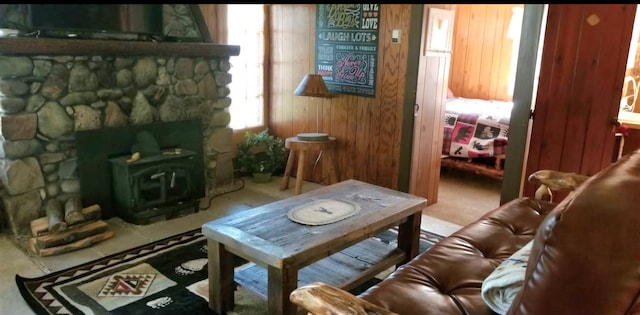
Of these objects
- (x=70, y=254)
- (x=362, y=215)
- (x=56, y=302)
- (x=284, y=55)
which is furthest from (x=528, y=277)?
(x=284, y=55)

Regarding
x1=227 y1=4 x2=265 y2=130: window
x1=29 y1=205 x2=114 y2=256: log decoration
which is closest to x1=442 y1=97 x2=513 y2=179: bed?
x1=227 y1=4 x2=265 y2=130: window

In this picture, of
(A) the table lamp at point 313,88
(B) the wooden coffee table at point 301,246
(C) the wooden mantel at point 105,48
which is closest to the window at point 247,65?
(C) the wooden mantel at point 105,48

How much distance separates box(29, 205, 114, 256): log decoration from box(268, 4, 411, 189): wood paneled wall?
6.95 feet

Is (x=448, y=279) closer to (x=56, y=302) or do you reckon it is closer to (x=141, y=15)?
(x=56, y=302)

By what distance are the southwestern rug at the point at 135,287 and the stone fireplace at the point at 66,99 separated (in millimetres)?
837

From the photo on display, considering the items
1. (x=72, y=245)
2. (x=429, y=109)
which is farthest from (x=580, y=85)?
(x=72, y=245)

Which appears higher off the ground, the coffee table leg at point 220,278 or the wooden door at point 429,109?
the wooden door at point 429,109

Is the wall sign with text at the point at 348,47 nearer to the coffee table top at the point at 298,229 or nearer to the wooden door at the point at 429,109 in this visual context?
the wooden door at the point at 429,109

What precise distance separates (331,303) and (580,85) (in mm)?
2417

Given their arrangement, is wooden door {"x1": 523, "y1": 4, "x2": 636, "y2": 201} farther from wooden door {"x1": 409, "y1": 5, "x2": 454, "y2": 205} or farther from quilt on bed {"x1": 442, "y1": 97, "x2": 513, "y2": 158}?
quilt on bed {"x1": 442, "y1": 97, "x2": 513, "y2": 158}

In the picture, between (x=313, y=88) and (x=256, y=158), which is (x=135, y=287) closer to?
(x=313, y=88)

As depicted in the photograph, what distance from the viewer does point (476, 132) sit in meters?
4.64

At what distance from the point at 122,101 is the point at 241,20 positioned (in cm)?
151

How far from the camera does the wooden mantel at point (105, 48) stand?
2928mm
